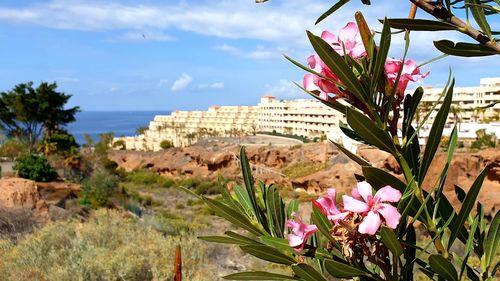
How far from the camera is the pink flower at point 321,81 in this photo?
0.81m

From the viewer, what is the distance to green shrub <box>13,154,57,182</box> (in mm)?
16016

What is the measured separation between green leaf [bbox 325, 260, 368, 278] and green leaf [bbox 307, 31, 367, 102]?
0.82 feet

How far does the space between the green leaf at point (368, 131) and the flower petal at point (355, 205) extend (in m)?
0.10

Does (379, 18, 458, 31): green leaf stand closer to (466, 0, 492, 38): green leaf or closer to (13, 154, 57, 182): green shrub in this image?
(466, 0, 492, 38): green leaf

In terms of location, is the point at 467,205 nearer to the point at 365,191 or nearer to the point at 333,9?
the point at 365,191

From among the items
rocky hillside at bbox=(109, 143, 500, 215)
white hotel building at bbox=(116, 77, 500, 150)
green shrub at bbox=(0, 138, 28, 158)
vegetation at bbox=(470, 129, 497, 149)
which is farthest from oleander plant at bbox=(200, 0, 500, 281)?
white hotel building at bbox=(116, 77, 500, 150)

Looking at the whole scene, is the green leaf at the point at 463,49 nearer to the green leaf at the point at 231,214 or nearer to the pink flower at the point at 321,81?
the pink flower at the point at 321,81

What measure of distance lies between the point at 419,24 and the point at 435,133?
0.20 m

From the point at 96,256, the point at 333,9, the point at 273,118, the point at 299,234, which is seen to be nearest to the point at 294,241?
the point at 299,234

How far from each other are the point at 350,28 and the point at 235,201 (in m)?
0.40

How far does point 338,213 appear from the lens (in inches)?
31.8

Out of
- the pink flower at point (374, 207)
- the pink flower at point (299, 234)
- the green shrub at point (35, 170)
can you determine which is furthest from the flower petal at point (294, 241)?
the green shrub at point (35, 170)

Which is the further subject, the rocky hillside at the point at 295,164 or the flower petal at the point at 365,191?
the rocky hillside at the point at 295,164

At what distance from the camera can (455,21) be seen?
88cm
